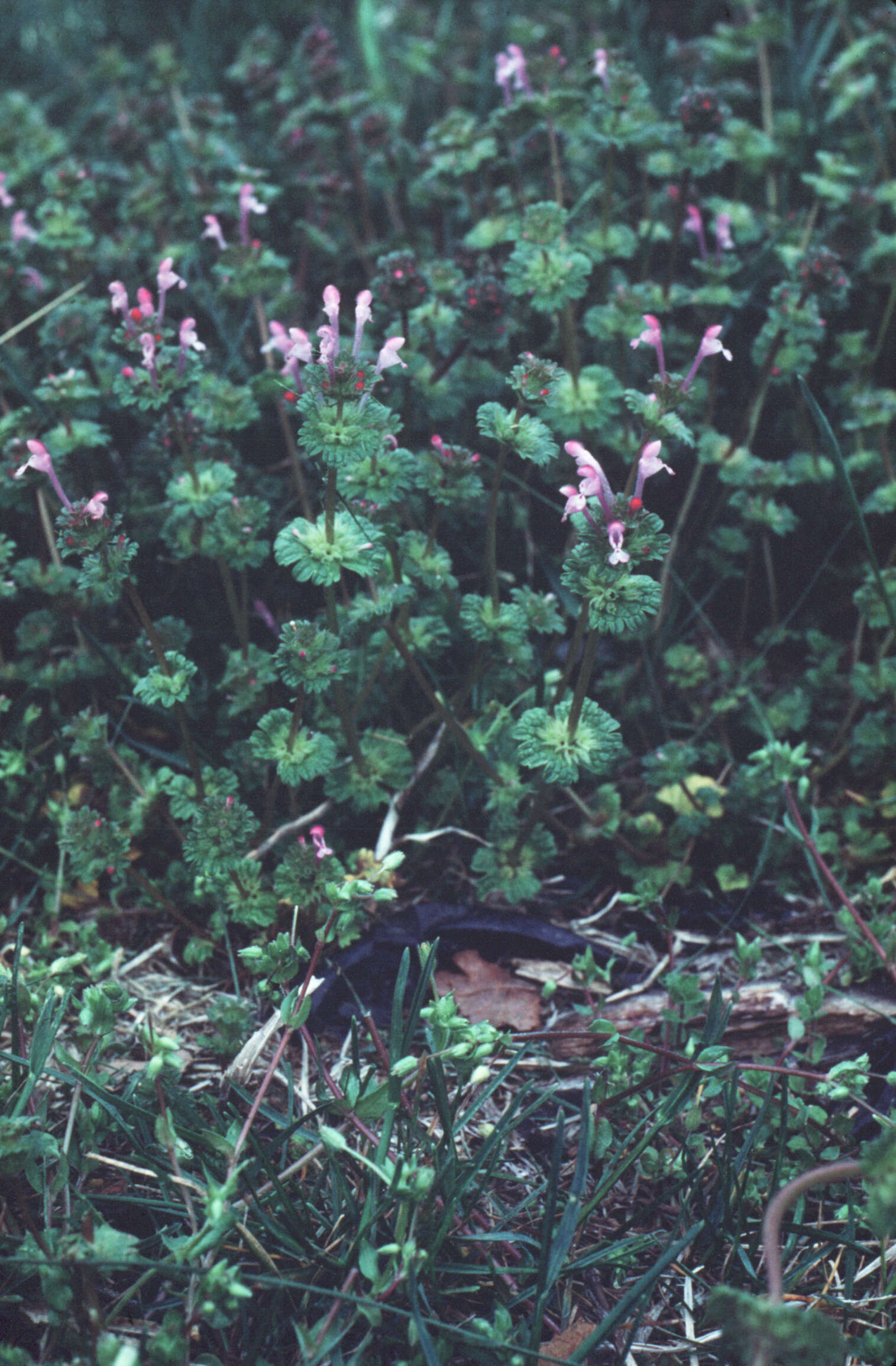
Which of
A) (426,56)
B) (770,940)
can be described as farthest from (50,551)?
(426,56)

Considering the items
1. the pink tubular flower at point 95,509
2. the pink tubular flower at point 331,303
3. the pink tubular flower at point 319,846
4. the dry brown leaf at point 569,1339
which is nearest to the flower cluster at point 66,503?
the pink tubular flower at point 95,509

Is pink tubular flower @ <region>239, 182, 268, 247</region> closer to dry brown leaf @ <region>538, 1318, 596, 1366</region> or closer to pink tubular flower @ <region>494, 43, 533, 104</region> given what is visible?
pink tubular flower @ <region>494, 43, 533, 104</region>

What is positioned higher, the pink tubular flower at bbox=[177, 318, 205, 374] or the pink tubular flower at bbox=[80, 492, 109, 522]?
the pink tubular flower at bbox=[177, 318, 205, 374]

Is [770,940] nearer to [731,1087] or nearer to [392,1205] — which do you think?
[731,1087]

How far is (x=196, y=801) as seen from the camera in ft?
8.00

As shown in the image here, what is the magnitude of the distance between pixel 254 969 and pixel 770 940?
127 cm

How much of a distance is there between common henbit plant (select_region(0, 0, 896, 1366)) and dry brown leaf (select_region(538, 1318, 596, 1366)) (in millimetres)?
65

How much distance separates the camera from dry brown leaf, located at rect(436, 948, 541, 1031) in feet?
7.79

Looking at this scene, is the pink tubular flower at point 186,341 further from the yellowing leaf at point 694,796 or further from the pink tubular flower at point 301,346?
the yellowing leaf at point 694,796

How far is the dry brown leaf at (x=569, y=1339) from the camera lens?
1.77 meters

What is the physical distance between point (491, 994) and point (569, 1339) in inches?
30.0

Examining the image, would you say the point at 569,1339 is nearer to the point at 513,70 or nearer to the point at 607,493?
the point at 607,493

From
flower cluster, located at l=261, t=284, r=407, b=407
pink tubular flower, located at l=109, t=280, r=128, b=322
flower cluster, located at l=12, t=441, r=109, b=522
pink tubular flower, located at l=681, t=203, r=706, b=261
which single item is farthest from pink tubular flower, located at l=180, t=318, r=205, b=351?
pink tubular flower, located at l=681, t=203, r=706, b=261

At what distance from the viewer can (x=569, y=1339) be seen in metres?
1.80
